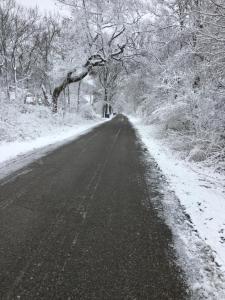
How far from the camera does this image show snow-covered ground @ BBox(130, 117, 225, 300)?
2.99 metres

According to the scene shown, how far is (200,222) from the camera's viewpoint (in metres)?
4.45

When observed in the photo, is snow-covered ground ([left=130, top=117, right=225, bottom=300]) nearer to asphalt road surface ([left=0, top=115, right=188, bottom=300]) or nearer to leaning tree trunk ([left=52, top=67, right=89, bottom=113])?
asphalt road surface ([left=0, top=115, right=188, bottom=300])

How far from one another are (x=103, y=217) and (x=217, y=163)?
5812 millimetres

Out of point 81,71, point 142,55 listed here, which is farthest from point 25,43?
point 142,55

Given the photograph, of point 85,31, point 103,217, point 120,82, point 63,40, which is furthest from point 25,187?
point 120,82

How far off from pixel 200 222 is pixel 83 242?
2108 millimetres

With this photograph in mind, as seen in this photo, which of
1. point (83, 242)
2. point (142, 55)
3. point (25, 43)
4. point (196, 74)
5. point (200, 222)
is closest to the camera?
point (83, 242)

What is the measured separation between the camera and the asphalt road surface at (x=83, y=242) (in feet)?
8.91

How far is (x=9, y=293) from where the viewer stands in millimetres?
2561

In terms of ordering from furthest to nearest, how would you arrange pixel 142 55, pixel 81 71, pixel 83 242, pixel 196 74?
pixel 81 71
pixel 142 55
pixel 196 74
pixel 83 242

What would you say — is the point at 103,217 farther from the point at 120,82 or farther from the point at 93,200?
the point at 120,82

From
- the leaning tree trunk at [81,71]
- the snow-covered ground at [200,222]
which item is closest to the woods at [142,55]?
the leaning tree trunk at [81,71]

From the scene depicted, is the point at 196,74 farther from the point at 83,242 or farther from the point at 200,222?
the point at 83,242

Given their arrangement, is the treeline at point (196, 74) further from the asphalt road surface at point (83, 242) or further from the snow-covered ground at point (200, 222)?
the asphalt road surface at point (83, 242)
